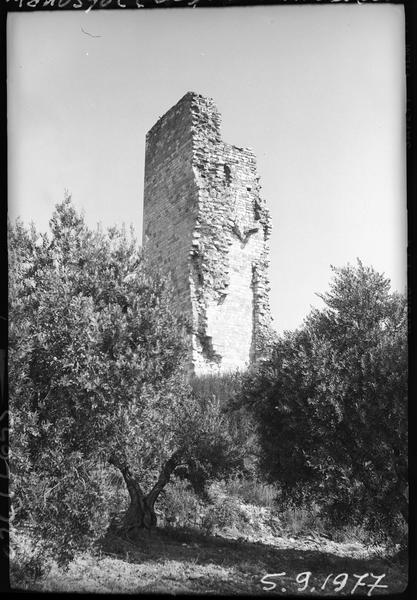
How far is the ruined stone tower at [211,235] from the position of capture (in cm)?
1623

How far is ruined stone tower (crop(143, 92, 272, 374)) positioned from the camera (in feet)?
53.3

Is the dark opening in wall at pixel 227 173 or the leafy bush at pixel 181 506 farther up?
the dark opening in wall at pixel 227 173

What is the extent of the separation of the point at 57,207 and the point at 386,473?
6418 mm

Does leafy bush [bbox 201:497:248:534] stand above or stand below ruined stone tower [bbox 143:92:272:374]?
below

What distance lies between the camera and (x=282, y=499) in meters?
10.2

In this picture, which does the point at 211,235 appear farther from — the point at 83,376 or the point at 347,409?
the point at 83,376

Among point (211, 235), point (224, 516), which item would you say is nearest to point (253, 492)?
point (224, 516)

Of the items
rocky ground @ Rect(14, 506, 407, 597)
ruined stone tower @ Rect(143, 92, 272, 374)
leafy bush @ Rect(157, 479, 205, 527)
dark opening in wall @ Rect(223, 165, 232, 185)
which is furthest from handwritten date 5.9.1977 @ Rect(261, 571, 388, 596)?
dark opening in wall @ Rect(223, 165, 232, 185)

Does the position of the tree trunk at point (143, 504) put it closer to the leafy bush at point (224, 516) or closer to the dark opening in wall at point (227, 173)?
the leafy bush at point (224, 516)

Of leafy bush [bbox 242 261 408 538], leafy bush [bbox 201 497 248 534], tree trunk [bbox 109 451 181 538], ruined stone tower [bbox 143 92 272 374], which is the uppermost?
ruined stone tower [bbox 143 92 272 374]

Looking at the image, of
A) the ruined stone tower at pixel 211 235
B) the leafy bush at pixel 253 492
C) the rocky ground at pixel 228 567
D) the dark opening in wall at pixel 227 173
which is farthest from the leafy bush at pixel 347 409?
the dark opening in wall at pixel 227 173

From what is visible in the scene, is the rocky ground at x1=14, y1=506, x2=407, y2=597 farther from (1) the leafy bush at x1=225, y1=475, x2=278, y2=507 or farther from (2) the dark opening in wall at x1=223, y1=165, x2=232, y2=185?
(2) the dark opening in wall at x1=223, y1=165, x2=232, y2=185

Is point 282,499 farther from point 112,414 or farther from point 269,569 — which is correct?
point 112,414
